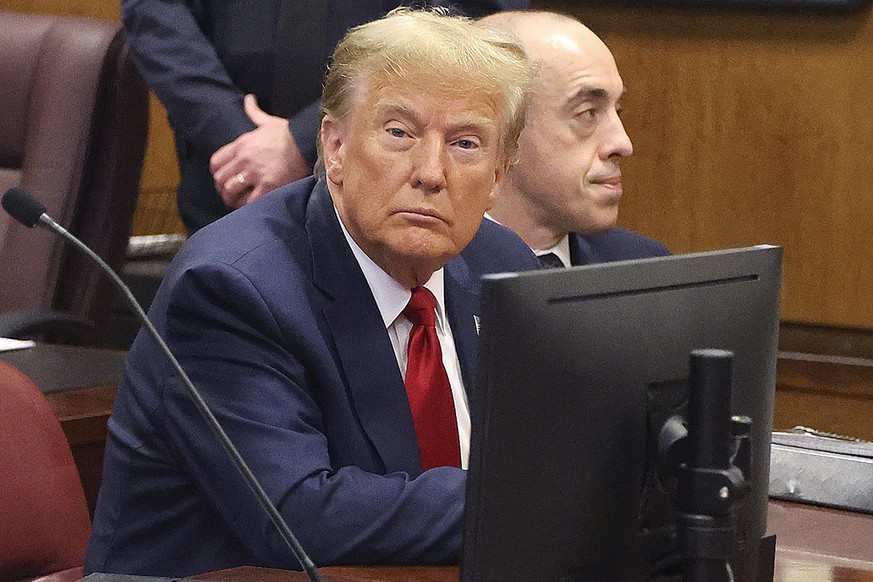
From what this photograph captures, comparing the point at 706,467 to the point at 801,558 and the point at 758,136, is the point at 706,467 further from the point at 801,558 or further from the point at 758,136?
the point at 758,136

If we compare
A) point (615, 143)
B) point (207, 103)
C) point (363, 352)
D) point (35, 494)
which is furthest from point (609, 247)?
point (35, 494)

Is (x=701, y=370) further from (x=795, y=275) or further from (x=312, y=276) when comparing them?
(x=795, y=275)

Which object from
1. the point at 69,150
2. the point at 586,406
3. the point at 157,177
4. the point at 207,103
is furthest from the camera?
the point at 157,177

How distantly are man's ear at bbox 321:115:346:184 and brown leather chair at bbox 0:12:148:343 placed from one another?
57.1 inches

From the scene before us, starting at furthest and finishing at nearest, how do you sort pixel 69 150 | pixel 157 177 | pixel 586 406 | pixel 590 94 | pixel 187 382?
pixel 157 177, pixel 69 150, pixel 590 94, pixel 187 382, pixel 586 406

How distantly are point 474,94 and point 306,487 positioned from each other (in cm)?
51

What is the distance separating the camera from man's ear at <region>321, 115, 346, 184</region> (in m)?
1.83

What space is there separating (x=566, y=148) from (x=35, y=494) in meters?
1.20

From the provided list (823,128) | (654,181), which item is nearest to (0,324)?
(654,181)

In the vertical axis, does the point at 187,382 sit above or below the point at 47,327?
above

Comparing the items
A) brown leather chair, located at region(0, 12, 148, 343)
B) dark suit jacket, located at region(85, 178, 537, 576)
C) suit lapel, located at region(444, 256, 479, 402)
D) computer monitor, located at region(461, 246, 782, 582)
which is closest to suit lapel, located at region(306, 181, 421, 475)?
dark suit jacket, located at region(85, 178, 537, 576)

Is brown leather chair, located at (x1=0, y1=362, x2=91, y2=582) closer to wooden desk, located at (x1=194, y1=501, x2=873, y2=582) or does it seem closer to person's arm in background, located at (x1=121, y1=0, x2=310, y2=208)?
wooden desk, located at (x1=194, y1=501, x2=873, y2=582)

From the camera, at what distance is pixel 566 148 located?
2.60m

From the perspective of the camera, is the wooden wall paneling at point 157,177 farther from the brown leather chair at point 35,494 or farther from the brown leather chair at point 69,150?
the brown leather chair at point 35,494
